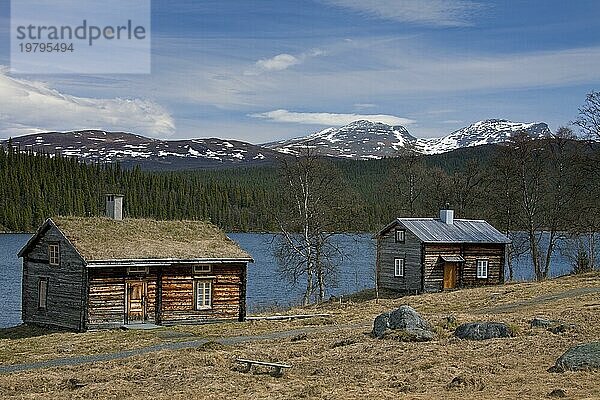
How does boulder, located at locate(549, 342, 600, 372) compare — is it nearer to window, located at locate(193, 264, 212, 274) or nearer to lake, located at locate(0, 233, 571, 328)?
window, located at locate(193, 264, 212, 274)

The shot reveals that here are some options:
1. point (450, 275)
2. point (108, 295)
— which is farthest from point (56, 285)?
point (450, 275)

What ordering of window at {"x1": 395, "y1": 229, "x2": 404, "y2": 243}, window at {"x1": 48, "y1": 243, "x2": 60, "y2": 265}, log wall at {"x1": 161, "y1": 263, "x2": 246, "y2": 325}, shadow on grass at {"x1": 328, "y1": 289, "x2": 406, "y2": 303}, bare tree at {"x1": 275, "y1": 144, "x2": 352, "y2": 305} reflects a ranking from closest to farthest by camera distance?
window at {"x1": 48, "y1": 243, "x2": 60, "y2": 265}, log wall at {"x1": 161, "y1": 263, "x2": 246, "y2": 325}, bare tree at {"x1": 275, "y1": 144, "x2": 352, "y2": 305}, shadow on grass at {"x1": 328, "y1": 289, "x2": 406, "y2": 303}, window at {"x1": 395, "y1": 229, "x2": 404, "y2": 243}

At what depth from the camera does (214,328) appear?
37.7 meters

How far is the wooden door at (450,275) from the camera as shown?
182 ft

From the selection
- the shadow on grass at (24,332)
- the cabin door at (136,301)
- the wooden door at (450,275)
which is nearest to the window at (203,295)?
the cabin door at (136,301)

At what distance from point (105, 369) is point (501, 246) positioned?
37.9 m

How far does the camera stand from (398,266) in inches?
2211

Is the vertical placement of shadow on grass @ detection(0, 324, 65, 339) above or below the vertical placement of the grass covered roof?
below

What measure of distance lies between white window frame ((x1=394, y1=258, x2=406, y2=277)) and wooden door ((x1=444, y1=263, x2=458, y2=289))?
111 inches

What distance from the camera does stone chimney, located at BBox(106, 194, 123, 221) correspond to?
1677 inches

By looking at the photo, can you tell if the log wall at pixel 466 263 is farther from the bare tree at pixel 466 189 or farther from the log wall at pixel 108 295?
the log wall at pixel 108 295

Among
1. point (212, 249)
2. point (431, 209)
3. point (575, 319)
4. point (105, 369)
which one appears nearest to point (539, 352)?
point (575, 319)

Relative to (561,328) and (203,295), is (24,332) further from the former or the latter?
(561,328)

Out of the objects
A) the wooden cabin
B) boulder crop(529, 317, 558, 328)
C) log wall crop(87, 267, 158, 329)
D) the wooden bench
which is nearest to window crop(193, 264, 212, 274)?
log wall crop(87, 267, 158, 329)
